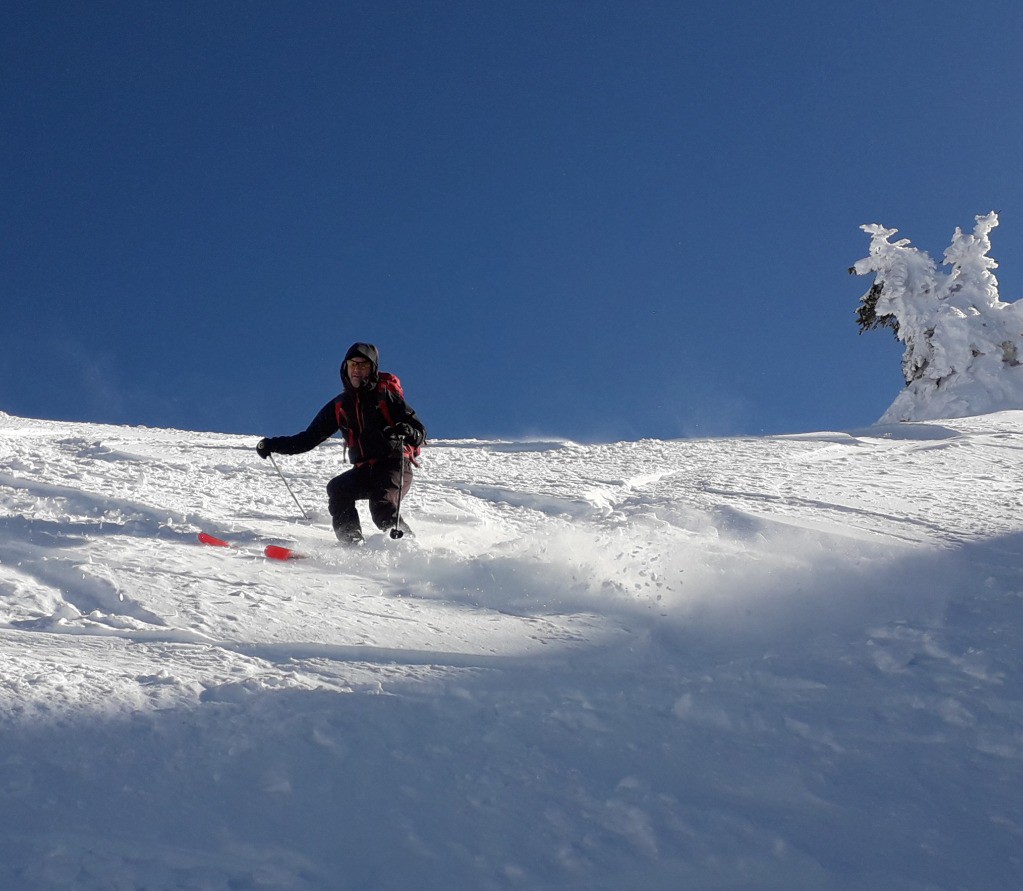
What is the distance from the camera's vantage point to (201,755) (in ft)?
7.50

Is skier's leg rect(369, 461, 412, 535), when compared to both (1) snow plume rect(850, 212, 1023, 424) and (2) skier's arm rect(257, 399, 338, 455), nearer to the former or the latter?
(2) skier's arm rect(257, 399, 338, 455)

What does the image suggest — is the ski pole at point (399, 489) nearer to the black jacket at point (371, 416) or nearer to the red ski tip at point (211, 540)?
the black jacket at point (371, 416)

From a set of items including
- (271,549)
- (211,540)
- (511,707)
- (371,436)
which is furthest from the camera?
(371,436)

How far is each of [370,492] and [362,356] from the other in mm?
969

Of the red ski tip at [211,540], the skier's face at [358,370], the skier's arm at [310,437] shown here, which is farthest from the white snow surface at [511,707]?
the skier's face at [358,370]

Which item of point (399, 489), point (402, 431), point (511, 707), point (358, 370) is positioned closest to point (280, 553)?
point (399, 489)

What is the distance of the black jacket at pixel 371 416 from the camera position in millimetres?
6109

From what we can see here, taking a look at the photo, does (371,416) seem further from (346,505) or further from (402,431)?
(346,505)

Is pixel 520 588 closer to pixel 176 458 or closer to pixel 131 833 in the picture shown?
pixel 131 833

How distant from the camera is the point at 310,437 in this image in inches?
251

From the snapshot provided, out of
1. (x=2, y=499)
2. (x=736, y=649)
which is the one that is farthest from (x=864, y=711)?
(x=2, y=499)

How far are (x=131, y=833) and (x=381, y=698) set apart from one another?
904 mm

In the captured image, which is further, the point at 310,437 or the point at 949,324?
the point at 949,324

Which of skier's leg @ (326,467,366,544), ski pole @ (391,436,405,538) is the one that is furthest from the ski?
ski pole @ (391,436,405,538)
